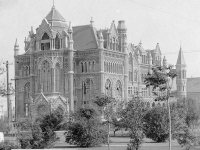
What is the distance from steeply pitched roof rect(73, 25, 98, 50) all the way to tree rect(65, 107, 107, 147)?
161 feet

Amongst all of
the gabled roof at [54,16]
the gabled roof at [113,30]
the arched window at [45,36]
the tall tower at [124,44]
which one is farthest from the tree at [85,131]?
the tall tower at [124,44]

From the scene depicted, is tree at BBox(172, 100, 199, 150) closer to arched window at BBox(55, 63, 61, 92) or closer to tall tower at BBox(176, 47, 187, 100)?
arched window at BBox(55, 63, 61, 92)

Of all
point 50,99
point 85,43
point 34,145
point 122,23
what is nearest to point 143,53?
point 122,23

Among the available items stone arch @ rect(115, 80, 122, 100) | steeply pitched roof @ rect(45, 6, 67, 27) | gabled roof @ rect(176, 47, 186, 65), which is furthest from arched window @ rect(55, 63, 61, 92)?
gabled roof @ rect(176, 47, 186, 65)

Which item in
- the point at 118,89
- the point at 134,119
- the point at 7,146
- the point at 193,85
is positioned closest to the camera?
the point at 7,146

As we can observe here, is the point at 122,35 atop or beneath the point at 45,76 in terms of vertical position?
atop

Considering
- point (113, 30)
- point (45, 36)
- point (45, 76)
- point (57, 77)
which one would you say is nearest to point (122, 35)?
point (113, 30)

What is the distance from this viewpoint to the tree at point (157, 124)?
57656 mm

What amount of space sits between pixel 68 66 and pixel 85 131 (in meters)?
48.4

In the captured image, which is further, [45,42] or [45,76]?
[45,42]

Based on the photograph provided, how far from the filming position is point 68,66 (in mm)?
99562

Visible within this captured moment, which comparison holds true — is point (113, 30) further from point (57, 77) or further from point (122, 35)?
point (57, 77)

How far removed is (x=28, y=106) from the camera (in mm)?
100438

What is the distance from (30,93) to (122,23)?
22.6 m
